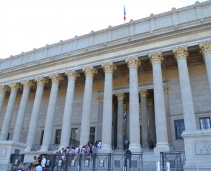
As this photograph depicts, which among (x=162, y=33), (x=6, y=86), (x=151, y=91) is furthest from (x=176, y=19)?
(x=6, y=86)

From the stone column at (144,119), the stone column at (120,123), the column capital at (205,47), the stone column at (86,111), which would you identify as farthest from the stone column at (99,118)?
the column capital at (205,47)

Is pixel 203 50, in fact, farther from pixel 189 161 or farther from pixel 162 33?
pixel 189 161

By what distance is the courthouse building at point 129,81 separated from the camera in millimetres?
21375

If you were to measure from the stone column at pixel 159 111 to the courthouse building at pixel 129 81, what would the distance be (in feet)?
0.31

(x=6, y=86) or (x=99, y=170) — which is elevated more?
(x=6, y=86)

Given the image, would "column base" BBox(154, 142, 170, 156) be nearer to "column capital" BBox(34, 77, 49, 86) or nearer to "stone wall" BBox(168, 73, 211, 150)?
"stone wall" BBox(168, 73, 211, 150)

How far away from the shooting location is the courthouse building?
21375 mm

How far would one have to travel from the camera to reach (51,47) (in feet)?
104

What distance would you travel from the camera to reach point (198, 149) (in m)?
12.1

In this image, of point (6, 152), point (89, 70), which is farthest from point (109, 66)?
point (6, 152)

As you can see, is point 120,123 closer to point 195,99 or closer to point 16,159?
point 195,99

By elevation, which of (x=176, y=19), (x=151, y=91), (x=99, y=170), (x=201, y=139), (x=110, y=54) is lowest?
(x=99, y=170)

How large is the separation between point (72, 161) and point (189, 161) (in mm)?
7897

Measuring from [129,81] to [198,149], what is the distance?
14510 mm
